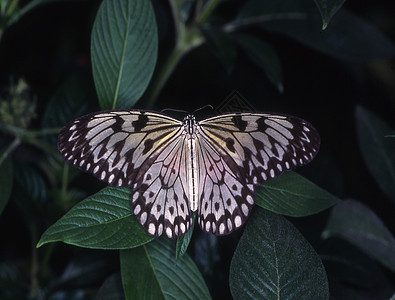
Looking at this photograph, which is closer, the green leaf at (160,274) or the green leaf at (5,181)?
the green leaf at (160,274)

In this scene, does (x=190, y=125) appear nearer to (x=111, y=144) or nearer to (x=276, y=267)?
(x=111, y=144)

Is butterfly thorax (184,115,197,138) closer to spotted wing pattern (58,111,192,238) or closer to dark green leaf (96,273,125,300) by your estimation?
spotted wing pattern (58,111,192,238)

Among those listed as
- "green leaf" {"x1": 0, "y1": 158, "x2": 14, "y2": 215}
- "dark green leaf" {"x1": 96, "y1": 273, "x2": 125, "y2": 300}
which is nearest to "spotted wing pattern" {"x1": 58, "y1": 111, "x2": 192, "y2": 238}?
"green leaf" {"x1": 0, "y1": 158, "x2": 14, "y2": 215}

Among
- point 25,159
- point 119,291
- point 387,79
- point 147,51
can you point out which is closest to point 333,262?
point 119,291

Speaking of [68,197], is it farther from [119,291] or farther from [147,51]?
[147,51]

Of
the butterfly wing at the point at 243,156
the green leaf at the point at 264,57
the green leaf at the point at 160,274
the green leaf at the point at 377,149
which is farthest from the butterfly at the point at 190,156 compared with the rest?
the green leaf at the point at 377,149

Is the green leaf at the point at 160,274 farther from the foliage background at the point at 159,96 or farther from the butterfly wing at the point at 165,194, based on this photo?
the foliage background at the point at 159,96
